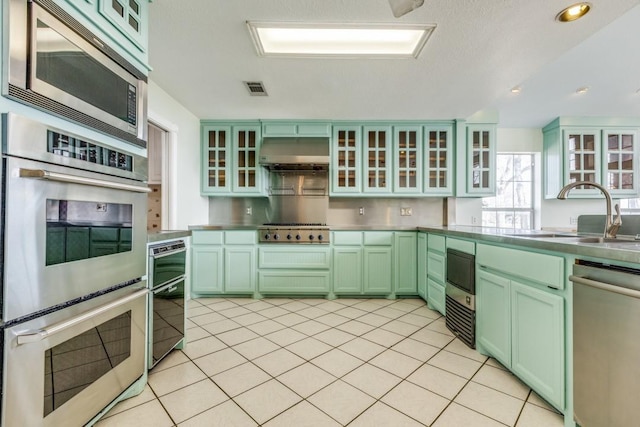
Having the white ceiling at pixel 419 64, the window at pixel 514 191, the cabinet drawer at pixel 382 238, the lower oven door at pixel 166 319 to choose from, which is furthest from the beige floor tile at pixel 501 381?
the window at pixel 514 191

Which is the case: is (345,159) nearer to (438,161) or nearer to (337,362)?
(438,161)

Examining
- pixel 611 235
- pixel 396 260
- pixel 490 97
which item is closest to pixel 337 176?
pixel 396 260

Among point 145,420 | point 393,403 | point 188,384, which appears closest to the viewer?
point 145,420

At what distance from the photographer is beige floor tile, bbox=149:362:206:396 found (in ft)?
5.16

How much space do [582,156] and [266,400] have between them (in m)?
5.16

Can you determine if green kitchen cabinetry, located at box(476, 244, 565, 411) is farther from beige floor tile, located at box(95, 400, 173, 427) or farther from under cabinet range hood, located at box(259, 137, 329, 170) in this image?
under cabinet range hood, located at box(259, 137, 329, 170)

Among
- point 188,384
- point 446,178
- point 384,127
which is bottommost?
point 188,384

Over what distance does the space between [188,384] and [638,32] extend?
168 inches

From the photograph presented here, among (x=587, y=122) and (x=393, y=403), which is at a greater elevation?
(x=587, y=122)

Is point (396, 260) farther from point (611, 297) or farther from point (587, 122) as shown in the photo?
point (587, 122)

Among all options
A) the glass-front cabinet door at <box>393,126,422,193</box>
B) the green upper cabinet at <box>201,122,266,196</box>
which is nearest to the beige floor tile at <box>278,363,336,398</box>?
the green upper cabinet at <box>201,122,266,196</box>

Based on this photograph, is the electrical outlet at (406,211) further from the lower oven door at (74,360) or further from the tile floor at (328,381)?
the lower oven door at (74,360)

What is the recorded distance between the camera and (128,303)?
1388 millimetres

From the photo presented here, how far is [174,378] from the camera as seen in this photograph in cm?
167
